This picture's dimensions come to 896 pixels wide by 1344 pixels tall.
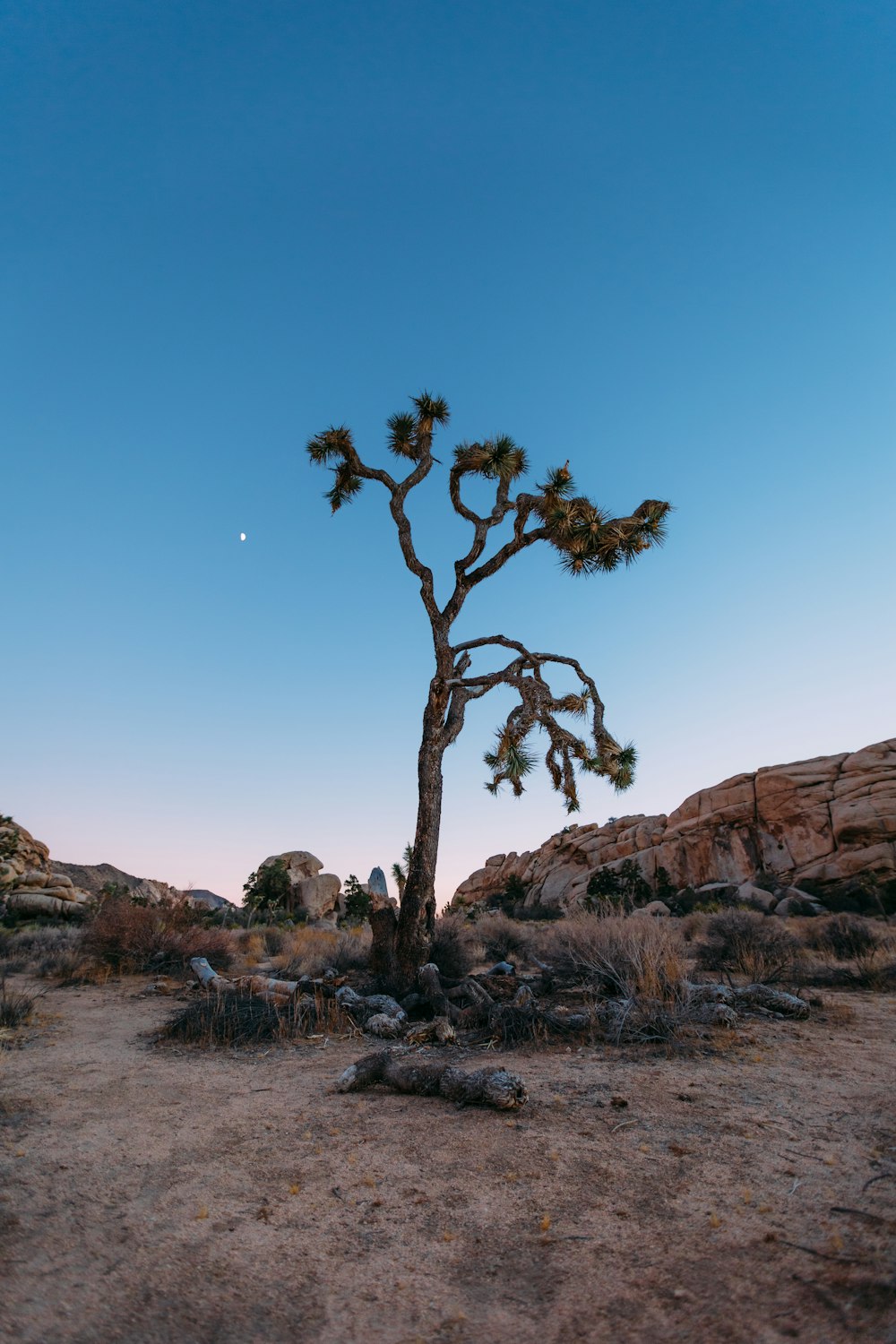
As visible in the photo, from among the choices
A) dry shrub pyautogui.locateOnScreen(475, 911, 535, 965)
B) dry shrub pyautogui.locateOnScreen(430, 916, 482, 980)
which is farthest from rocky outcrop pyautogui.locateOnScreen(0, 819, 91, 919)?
dry shrub pyautogui.locateOnScreen(430, 916, 482, 980)

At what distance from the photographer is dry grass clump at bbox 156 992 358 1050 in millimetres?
7008

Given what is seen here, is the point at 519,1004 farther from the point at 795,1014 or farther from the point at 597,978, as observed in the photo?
the point at 795,1014

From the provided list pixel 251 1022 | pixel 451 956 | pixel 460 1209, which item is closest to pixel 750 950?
pixel 451 956

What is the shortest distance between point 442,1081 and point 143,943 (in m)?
9.74

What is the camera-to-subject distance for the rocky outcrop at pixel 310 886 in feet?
110

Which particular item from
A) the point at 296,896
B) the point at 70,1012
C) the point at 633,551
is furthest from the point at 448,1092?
the point at 296,896

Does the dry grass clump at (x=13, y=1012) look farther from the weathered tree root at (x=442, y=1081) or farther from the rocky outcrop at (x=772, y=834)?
the rocky outcrop at (x=772, y=834)

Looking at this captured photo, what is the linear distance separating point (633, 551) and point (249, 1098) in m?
10.1

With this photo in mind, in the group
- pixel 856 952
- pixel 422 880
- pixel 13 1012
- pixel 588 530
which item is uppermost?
pixel 588 530

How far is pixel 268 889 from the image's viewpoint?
1271 inches

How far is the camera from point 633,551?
12.0 meters

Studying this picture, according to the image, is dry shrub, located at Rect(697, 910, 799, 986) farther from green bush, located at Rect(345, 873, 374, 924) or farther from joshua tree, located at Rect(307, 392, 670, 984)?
green bush, located at Rect(345, 873, 374, 924)

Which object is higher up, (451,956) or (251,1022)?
(451,956)

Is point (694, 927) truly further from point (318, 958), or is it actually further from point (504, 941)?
point (318, 958)
